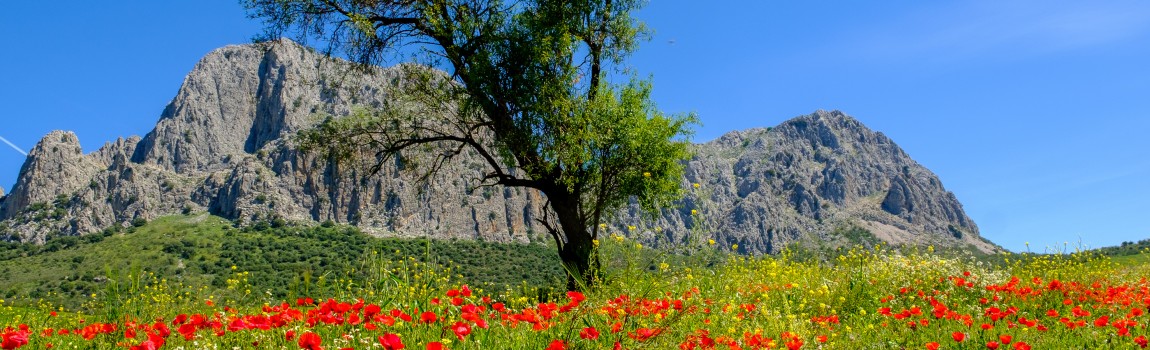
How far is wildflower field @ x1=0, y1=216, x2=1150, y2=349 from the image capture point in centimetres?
511

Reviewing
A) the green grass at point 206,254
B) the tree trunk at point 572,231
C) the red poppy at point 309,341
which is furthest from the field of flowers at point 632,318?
the green grass at point 206,254

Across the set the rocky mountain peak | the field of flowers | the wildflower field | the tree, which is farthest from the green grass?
the wildflower field

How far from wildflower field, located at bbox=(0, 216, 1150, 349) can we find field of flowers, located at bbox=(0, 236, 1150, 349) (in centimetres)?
2

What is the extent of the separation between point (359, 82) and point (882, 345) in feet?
55.9

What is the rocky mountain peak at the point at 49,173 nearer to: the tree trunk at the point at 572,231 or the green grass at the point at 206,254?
the green grass at the point at 206,254

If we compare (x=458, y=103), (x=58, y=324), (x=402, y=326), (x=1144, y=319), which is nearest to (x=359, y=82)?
(x=458, y=103)

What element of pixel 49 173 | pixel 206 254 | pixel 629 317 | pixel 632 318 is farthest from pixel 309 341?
pixel 49 173

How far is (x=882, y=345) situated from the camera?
6.78m

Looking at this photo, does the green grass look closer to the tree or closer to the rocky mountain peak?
the rocky mountain peak

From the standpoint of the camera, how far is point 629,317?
218 inches

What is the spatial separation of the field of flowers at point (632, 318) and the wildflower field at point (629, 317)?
0.07ft

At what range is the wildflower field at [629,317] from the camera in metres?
5.11

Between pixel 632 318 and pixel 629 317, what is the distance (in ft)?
1.13

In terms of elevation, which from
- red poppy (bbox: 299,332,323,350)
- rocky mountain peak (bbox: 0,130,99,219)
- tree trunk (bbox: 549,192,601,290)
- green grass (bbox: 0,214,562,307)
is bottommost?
red poppy (bbox: 299,332,323,350)
